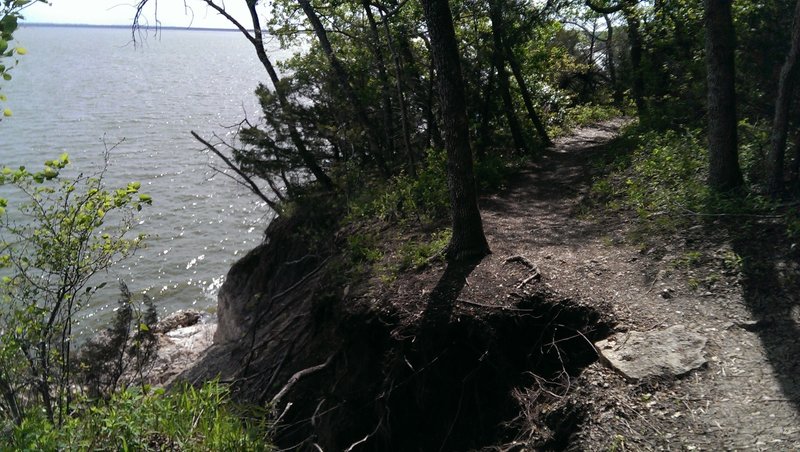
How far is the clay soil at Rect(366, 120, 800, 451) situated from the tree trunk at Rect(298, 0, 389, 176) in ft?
15.0

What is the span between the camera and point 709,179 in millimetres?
8297

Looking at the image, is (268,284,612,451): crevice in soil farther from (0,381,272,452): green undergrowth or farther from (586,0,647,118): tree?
(586,0,647,118): tree

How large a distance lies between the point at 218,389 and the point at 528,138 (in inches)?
520

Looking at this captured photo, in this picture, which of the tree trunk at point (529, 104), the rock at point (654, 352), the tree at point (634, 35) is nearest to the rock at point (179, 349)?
the tree trunk at point (529, 104)

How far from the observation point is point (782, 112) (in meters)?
7.14

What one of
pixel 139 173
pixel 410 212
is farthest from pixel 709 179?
pixel 139 173

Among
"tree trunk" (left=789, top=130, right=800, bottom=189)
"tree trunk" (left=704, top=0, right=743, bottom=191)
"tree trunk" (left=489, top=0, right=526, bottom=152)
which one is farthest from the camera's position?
"tree trunk" (left=489, top=0, right=526, bottom=152)

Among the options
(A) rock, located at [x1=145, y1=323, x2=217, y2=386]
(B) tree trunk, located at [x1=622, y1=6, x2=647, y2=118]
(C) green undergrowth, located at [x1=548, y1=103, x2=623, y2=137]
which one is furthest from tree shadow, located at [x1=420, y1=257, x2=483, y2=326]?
(C) green undergrowth, located at [x1=548, y1=103, x2=623, y2=137]

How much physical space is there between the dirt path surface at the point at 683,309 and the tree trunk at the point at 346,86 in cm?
439

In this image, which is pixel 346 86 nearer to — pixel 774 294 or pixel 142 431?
pixel 774 294

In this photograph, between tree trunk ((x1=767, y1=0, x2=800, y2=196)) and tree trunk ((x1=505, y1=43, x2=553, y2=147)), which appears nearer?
tree trunk ((x1=767, y1=0, x2=800, y2=196))

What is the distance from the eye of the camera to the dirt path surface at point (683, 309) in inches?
186

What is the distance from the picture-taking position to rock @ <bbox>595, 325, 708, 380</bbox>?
5.37 m

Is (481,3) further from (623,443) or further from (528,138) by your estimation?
(623,443)
